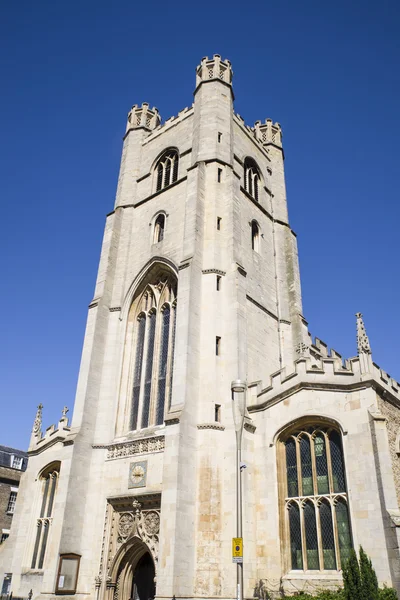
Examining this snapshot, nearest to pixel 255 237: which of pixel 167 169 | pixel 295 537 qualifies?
pixel 167 169

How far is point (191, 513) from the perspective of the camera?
55.4 feet

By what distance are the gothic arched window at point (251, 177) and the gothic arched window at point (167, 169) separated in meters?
3.97

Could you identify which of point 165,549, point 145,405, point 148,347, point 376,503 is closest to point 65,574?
point 165,549

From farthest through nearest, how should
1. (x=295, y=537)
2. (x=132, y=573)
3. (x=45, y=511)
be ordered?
(x=45, y=511), (x=132, y=573), (x=295, y=537)

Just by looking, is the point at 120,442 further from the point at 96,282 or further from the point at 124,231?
the point at 124,231

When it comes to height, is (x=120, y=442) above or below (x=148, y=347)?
below

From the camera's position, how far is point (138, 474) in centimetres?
1942

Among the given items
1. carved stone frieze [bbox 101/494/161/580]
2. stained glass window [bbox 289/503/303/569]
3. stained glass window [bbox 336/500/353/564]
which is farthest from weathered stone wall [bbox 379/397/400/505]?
carved stone frieze [bbox 101/494/161/580]

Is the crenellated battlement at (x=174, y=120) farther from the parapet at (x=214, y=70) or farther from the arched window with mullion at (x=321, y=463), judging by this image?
the arched window with mullion at (x=321, y=463)

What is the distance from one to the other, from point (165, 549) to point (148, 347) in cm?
970

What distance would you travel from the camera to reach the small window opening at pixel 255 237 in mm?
27003

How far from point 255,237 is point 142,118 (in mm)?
12274

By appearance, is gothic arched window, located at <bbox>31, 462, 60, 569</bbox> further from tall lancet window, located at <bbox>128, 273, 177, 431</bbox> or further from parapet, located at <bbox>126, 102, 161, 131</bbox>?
parapet, located at <bbox>126, 102, 161, 131</bbox>

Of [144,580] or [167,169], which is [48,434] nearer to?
[144,580]
